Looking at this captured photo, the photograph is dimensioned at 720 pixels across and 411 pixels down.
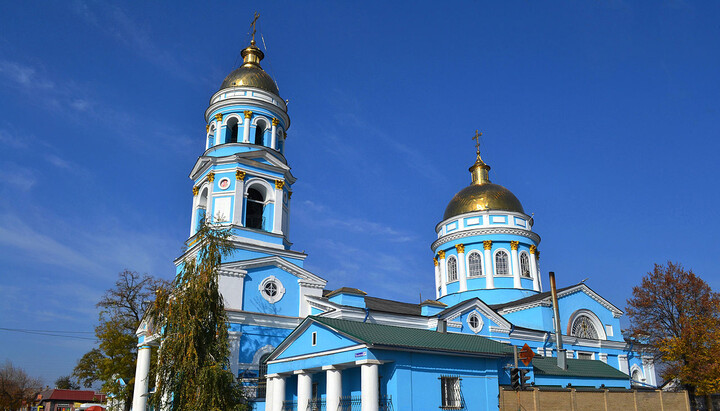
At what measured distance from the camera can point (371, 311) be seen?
24.9 m

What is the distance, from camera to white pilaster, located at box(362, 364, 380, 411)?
53.1 ft

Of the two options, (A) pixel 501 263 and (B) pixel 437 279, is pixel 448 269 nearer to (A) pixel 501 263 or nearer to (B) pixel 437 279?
(B) pixel 437 279

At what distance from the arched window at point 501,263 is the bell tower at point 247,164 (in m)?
14.8

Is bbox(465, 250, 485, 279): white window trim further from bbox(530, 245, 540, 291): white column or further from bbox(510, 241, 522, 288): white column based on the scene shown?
bbox(530, 245, 540, 291): white column

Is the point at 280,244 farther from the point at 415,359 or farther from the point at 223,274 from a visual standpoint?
the point at 415,359

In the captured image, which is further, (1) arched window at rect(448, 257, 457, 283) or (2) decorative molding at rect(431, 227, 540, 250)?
(1) arched window at rect(448, 257, 457, 283)

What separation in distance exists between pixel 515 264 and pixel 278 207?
16.3 metres

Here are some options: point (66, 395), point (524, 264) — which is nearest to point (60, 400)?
point (66, 395)

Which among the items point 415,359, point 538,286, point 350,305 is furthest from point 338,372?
point 538,286

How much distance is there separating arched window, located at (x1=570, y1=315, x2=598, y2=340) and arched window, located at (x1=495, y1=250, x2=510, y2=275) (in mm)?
4971

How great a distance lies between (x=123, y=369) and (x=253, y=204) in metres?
12.1

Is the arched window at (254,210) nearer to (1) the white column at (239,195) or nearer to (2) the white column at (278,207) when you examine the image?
(2) the white column at (278,207)

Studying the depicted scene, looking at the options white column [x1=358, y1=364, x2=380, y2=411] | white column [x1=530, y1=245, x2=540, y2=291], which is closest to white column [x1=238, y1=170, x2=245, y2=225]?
white column [x1=358, y1=364, x2=380, y2=411]

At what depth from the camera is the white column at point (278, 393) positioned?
19.9 metres
